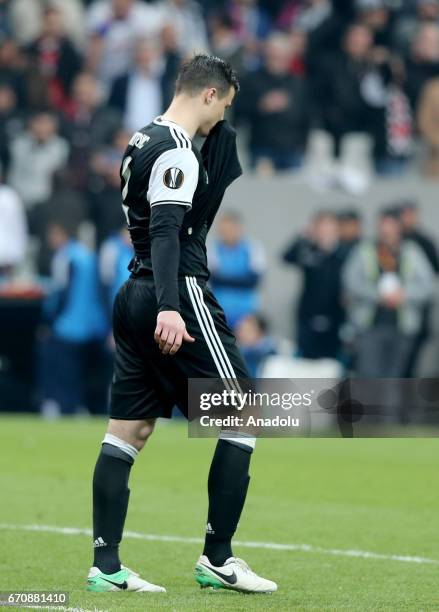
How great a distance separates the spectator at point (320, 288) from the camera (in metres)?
17.4

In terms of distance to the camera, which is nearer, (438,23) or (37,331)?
(37,331)

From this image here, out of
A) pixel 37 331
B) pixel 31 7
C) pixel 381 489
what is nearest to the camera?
pixel 381 489

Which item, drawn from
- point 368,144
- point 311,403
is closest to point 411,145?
point 368,144

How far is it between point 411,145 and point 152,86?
3546 mm

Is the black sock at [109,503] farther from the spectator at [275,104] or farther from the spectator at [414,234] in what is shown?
the spectator at [275,104]

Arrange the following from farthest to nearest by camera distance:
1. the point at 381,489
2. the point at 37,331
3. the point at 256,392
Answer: the point at 37,331, the point at 381,489, the point at 256,392

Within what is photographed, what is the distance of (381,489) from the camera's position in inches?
447

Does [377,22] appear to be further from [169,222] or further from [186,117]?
[169,222]

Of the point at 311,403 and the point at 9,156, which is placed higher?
the point at 9,156

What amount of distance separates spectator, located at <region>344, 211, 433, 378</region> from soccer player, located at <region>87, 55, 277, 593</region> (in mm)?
10241

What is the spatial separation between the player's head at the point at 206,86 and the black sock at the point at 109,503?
153cm

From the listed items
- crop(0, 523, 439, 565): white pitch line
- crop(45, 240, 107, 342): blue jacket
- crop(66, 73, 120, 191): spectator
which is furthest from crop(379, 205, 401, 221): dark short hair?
crop(0, 523, 439, 565): white pitch line

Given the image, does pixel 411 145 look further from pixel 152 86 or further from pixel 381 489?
pixel 381 489

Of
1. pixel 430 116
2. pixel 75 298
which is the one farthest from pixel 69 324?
pixel 430 116
